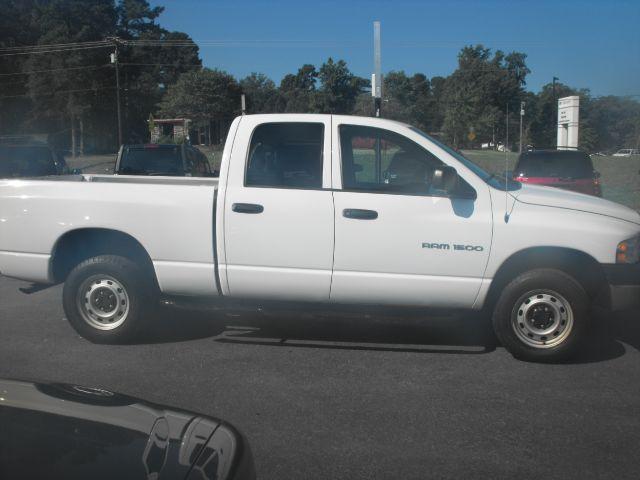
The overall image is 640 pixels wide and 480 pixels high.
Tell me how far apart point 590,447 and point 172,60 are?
87.4 meters

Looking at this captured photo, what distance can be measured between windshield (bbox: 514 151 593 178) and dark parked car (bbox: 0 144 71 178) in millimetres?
10252

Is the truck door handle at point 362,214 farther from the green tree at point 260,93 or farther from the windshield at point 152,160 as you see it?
the green tree at point 260,93

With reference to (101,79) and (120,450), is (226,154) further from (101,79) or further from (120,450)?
(101,79)

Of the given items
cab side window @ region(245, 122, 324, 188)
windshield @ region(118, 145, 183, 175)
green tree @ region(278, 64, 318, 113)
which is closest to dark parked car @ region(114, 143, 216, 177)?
windshield @ region(118, 145, 183, 175)

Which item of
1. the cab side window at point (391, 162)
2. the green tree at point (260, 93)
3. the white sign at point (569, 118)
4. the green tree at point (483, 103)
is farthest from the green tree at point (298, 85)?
the cab side window at point (391, 162)

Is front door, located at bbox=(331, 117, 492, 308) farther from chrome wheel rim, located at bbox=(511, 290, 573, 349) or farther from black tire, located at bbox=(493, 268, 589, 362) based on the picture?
chrome wheel rim, located at bbox=(511, 290, 573, 349)

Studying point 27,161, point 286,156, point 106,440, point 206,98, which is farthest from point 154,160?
point 206,98

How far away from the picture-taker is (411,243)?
5.66m

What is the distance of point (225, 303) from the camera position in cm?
606

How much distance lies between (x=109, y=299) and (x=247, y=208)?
167cm

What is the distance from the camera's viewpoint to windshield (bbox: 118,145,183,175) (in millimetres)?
13797

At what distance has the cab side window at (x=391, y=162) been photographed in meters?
5.86

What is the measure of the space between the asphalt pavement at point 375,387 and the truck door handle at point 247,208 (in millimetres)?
929

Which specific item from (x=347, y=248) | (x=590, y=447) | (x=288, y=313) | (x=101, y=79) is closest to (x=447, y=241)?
(x=347, y=248)
